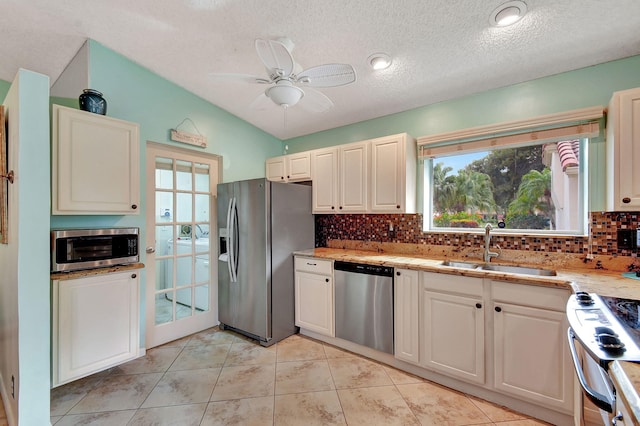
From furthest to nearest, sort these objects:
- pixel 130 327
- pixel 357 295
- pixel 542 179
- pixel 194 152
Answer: pixel 194 152 < pixel 357 295 < pixel 542 179 < pixel 130 327

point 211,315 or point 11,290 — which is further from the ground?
point 11,290

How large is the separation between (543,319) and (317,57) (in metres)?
2.45

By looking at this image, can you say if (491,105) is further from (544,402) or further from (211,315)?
(211,315)

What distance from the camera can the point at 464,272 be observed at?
2.00 metres

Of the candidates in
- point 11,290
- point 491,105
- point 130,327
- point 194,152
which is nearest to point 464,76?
point 491,105

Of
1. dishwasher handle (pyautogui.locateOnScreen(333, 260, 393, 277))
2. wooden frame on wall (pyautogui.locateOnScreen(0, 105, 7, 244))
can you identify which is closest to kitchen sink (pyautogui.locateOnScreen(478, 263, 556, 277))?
dishwasher handle (pyautogui.locateOnScreen(333, 260, 393, 277))

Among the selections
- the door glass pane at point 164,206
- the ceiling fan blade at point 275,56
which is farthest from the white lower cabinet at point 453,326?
the door glass pane at point 164,206

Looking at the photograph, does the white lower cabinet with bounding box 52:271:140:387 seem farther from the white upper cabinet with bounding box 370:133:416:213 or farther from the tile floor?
the white upper cabinet with bounding box 370:133:416:213

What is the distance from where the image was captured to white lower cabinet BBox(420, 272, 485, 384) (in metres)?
1.97

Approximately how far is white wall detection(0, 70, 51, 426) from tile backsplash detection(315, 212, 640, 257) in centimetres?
263

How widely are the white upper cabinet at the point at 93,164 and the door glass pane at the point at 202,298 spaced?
1.27 m

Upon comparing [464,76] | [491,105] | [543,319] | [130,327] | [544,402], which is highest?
[464,76]

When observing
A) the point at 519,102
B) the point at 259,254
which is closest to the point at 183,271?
the point at 259,254

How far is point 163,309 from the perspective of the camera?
2885mm
